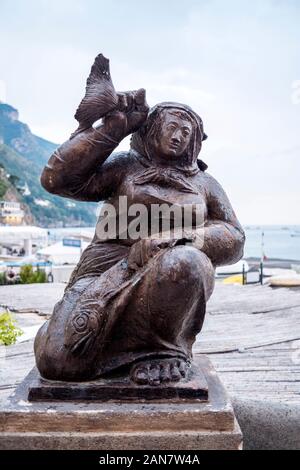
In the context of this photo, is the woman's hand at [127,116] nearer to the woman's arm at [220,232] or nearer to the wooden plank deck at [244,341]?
the woman's arm at [220,232]

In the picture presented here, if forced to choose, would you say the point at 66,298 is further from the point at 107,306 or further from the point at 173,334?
the point at 173,334

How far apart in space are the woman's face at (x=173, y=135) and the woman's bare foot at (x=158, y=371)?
3.34ft

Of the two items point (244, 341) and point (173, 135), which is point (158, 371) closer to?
point (173, 135)

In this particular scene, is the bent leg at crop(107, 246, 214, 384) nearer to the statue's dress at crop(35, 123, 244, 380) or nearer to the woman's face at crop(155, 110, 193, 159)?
the statue's dress at crop(35, 123, 244, 380)

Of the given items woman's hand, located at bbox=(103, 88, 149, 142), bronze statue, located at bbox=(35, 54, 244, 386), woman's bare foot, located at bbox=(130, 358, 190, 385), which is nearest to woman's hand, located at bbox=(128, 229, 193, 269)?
bronze statue, located at bbox=(35, 54, 244, 386)

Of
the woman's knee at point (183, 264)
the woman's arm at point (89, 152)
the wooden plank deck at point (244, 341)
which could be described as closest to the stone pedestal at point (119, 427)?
the woman's knee at point (183, 264)

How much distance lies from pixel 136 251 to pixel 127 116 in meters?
→ 0.69

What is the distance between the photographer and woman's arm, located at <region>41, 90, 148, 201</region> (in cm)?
243

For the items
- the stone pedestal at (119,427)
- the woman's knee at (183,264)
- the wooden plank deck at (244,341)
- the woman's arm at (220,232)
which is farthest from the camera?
the wooden plank deck at (244,341)

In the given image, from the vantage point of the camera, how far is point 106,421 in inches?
78.7

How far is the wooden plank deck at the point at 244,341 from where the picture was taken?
388 centimetres

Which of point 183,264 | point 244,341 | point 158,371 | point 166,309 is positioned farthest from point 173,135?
point 244,341

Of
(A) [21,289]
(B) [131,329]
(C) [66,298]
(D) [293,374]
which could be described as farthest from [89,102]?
(A) [21,289]

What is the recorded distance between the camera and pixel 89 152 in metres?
2.43
